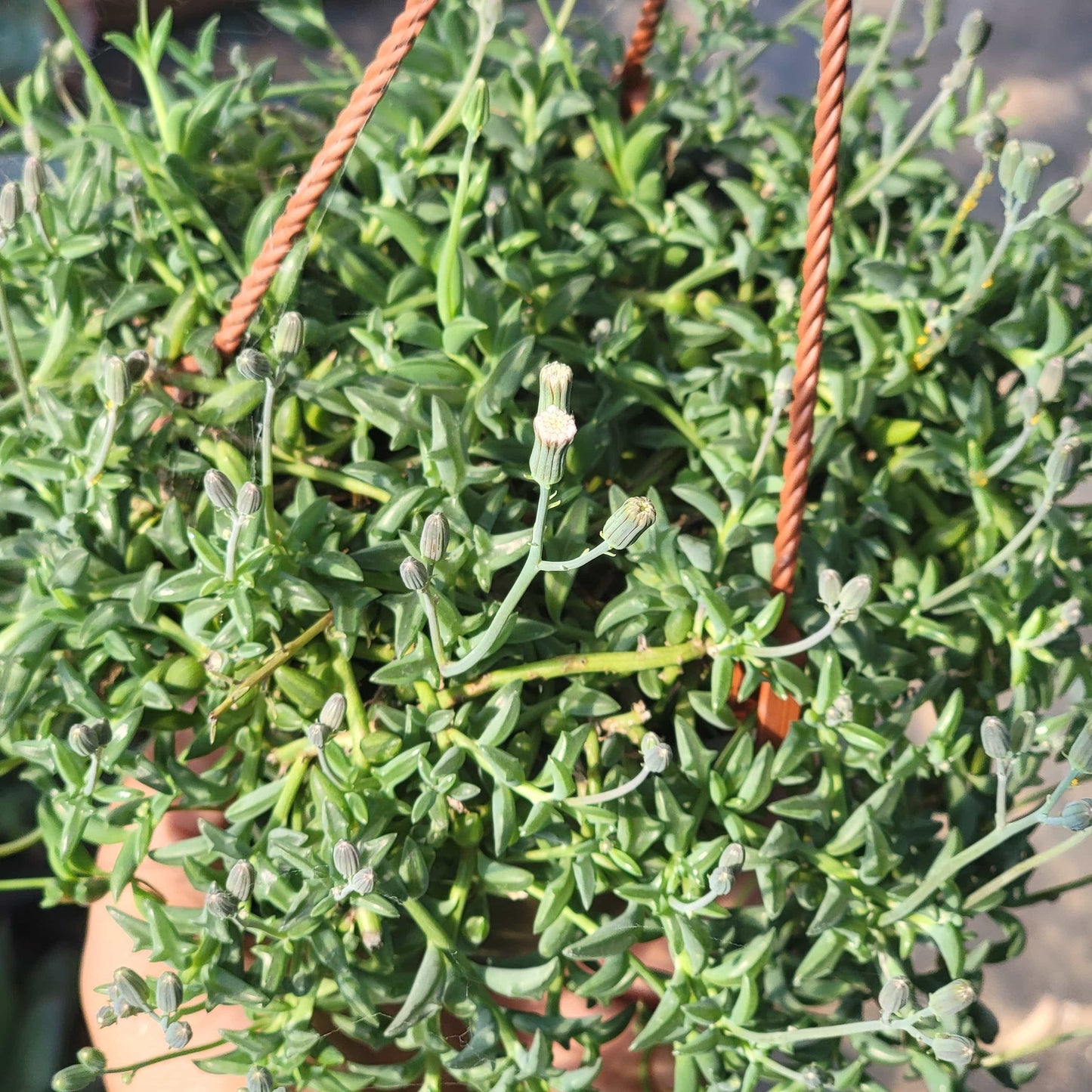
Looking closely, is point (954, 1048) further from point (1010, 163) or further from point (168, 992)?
point (1010, 163)

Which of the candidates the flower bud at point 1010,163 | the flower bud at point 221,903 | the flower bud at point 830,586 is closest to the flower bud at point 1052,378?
the flower bud at point 1010,163

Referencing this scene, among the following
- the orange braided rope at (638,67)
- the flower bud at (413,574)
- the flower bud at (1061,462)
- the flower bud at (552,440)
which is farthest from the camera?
the orange braided rope at (638,67)

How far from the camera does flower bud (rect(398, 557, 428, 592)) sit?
49 cm

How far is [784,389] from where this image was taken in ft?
2.01

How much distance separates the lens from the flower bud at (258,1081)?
0.52m

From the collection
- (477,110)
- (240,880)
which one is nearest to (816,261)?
(477,110)

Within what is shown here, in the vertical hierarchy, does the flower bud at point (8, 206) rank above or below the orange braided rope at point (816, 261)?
above

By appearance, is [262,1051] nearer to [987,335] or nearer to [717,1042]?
[717,1042]

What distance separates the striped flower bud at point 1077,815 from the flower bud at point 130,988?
44 cm

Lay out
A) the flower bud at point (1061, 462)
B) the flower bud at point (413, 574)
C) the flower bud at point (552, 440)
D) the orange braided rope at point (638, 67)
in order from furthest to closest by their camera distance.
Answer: the orange braided rope at point (638, 67), the flower bud at point (1061, 462), the flower bud at point (413, 574), the flower bud at point (552, 440)

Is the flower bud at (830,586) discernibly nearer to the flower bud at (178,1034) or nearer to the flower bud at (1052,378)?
the flower bud at (1052,378)

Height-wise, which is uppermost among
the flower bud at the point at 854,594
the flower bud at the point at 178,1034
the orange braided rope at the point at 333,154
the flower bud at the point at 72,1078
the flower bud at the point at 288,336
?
the orange braided rope at the point at 333,154

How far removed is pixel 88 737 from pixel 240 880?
101 mm

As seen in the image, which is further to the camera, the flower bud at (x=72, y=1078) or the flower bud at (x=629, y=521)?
the flower bud at (x=72, y=1078)
